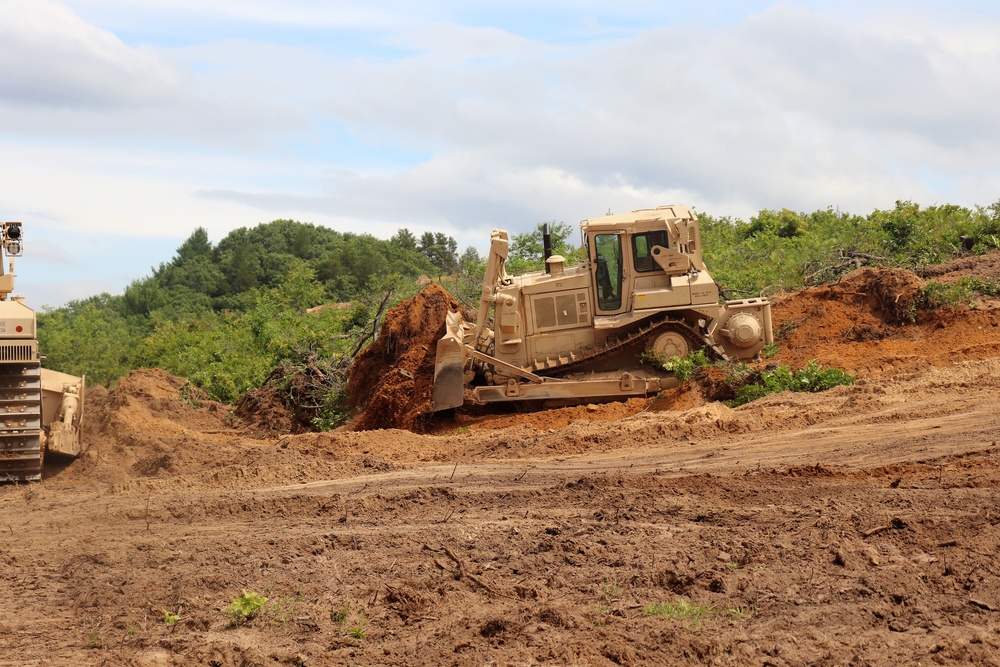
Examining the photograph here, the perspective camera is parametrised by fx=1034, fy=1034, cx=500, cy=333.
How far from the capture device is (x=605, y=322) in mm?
14305

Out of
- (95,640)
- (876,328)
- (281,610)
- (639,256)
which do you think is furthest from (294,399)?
(95,640)

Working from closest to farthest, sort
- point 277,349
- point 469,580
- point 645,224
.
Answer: point 469,580
point 645,224
point 277,349

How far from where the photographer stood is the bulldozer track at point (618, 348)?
1414 cm

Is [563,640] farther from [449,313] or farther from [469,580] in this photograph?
[449,313]

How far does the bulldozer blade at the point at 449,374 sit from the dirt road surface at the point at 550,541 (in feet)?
4.46

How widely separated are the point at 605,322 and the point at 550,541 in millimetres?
6771

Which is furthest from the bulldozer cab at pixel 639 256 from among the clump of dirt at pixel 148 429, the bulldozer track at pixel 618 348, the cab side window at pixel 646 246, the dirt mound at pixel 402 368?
the clump of dirt at pixel 148 429

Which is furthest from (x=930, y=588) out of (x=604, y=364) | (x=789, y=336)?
(x=789, y=336)

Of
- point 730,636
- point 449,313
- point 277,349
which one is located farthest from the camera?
point 277,349

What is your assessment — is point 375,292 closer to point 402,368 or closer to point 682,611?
point 402,368

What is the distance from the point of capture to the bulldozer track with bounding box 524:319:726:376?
46.4ft

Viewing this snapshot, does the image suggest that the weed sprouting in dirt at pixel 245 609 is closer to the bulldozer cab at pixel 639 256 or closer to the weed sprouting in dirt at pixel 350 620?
the weed sprouting in dirt at pixel 350 620

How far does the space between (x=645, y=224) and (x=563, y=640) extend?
29.8 ft

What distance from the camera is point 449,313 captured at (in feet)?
50.3
